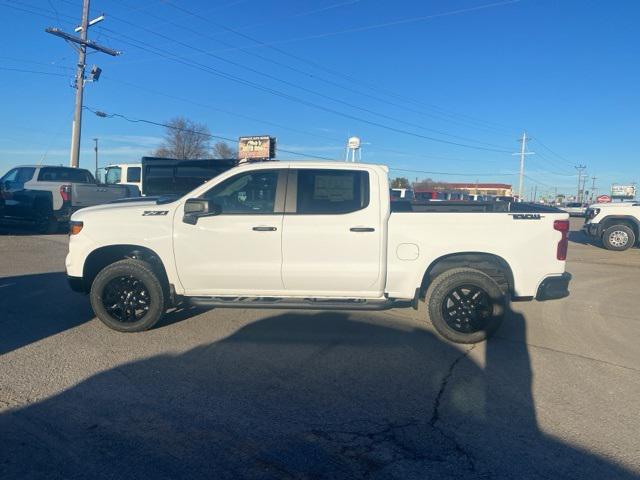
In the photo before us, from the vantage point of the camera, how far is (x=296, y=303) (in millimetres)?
5551

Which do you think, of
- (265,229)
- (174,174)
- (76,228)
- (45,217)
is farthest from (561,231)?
(45,217)

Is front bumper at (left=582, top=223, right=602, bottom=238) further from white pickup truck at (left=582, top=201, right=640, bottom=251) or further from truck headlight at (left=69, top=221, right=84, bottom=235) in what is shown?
truck headlight at (left=69, top=221, right=84, bottom=235)

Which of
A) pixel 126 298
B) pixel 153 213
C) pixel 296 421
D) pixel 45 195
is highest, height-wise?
pixel 45 195

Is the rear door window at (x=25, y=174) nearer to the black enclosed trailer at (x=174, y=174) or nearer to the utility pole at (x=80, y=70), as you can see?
the black enclosed trailer at (x=174, y=174)

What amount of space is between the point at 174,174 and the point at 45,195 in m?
3.63

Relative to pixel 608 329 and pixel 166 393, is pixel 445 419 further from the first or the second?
pixel 608 329

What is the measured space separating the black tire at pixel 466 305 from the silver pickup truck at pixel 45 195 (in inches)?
467

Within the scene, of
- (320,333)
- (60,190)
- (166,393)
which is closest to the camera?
(166,393)

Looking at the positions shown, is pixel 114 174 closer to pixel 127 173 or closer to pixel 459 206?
pixel 127 173

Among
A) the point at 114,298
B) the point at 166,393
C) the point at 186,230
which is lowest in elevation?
the point at 166,393

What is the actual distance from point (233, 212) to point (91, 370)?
7.03 feet

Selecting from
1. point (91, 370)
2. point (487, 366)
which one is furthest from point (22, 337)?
point (487, 366)

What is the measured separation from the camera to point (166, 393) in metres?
4.14

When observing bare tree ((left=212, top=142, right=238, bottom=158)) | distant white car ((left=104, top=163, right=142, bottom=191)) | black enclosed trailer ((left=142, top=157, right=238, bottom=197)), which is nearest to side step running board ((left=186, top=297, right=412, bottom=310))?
black enclosed trailer ((left=142, top=157, right=238, bottom=197))
